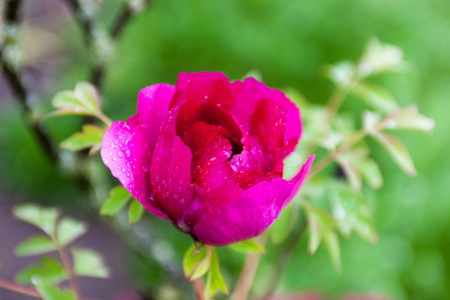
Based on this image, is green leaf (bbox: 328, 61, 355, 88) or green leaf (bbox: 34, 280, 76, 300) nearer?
green leaf (bbox: 34, 280, 76, 300)

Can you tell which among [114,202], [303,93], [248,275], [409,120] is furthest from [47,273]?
[303,93]

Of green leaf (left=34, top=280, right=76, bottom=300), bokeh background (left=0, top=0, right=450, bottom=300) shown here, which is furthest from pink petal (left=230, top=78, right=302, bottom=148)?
bokeh background (left=0, top=0, right=450, bottom=300)

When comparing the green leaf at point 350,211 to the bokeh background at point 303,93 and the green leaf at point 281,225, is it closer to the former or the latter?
the green leaf at point 281,225

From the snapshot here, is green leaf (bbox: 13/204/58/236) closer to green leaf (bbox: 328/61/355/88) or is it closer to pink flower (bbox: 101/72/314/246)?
pink flower (bbox: 101/72/314/246)

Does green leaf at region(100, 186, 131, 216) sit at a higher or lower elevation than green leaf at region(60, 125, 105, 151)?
lower

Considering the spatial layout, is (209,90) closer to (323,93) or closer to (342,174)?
(342,174)

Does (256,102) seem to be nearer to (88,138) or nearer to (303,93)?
(88,138)
